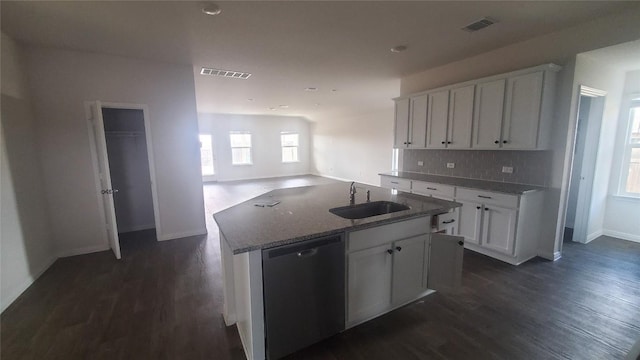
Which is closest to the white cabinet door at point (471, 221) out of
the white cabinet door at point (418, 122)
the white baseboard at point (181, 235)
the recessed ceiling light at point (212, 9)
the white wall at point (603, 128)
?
the white cabinet door at point (418, 122)

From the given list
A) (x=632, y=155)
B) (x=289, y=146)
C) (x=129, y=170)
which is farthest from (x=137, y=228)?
(x=632, y=155)

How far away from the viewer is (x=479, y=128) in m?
3.57

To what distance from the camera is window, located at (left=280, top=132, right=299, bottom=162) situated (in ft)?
38.1

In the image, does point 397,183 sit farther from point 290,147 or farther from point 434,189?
point 290,147

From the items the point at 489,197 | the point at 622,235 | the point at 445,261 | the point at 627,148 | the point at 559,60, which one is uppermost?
the point at 559,60

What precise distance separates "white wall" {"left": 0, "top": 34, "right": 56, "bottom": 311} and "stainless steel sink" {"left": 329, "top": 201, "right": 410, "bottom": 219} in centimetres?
325

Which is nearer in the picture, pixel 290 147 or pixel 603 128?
pixel 603 128

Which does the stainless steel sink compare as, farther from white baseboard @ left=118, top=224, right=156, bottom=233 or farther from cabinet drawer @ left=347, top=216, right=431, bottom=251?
white baseboard @ left=118, top=224, right=156, bottom=233

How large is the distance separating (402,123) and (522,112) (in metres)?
1.83

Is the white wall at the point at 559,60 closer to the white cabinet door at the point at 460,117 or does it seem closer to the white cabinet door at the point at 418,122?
the white cabinet door at the point at 460,117

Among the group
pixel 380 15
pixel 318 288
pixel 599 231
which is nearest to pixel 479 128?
pixel 380 15

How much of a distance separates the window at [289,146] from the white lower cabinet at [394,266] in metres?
9.83

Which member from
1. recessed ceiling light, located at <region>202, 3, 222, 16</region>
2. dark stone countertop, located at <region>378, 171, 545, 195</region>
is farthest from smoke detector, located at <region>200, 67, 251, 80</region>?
dark stone countertop, located at <region>378, 171, 545, 195</region>

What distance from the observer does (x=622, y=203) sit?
3926 mm
